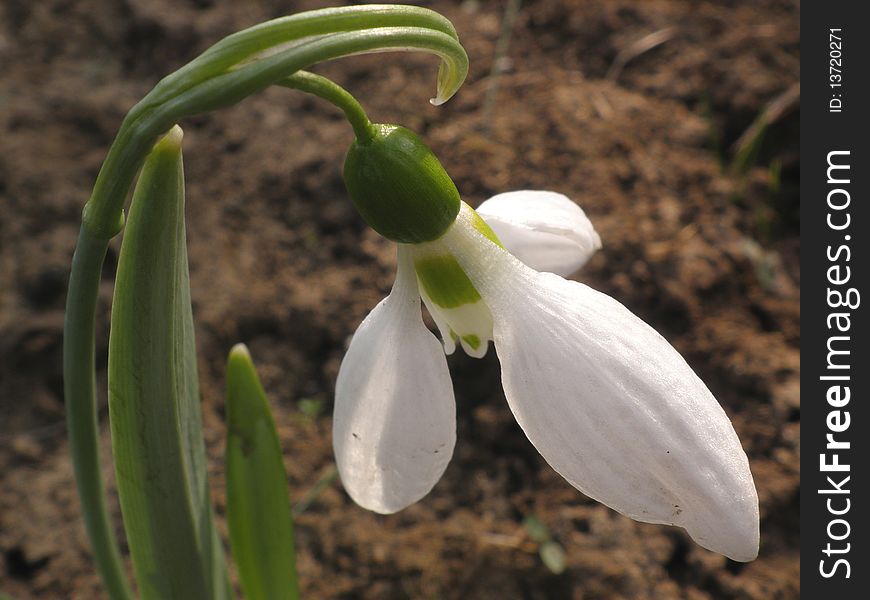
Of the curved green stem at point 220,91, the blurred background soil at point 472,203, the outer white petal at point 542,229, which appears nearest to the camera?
the curved green stem at point 220,91

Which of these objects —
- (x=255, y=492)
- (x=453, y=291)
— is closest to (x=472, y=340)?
(x=453, y=291)

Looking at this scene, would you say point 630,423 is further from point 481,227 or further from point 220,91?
point 220,91

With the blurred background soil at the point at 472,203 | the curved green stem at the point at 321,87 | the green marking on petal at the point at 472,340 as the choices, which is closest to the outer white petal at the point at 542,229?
the green marking on petal at the point at 472,340

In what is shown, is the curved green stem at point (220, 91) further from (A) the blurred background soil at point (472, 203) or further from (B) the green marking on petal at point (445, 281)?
(A) the blurred background soil at point (472, 203)

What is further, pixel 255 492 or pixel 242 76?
pixel 255 492

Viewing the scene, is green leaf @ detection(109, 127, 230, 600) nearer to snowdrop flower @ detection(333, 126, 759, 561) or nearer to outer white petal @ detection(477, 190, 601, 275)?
snowdrop flower @ detection(333, 126, 759, 561)

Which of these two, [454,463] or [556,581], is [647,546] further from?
[454,463]
